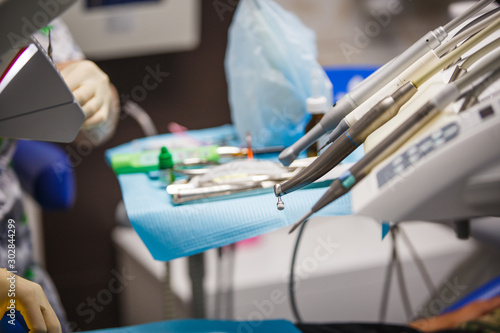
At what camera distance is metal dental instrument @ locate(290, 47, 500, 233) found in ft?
1.39

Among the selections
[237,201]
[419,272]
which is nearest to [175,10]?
[419,272]

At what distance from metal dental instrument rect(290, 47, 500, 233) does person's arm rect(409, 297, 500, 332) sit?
0.47 metres

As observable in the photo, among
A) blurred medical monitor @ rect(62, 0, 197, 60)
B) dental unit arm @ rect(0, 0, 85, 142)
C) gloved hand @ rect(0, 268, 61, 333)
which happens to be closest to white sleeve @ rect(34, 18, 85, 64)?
dental unit arm @ rect(0, 0, 85, 142)

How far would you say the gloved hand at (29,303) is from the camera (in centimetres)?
47

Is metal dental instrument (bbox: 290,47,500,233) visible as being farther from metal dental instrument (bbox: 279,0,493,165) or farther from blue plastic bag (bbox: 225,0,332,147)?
blue plastic bag (bbox: 225,0,332,147)

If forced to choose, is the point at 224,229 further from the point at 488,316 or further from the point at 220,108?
the point at 220,108

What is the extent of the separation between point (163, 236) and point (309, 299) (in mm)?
1044

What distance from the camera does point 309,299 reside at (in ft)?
5.10

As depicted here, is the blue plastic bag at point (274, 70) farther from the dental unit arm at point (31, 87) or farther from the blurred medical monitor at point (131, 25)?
the blurred medical monitor at point (131, 25)

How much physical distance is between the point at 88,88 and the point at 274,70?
0.34 m

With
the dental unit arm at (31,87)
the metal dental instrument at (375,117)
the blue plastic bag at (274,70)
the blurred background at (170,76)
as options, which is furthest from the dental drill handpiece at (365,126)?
the blurred background at (170,76)

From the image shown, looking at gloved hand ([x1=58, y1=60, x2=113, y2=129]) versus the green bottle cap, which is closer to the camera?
gloved hand ([x1=58, y1=60, x2=113, y2=129])

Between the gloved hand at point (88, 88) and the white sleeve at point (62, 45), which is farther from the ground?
the white sleeve at point (62, 45)

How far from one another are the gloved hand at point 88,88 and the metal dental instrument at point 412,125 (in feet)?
1.21
